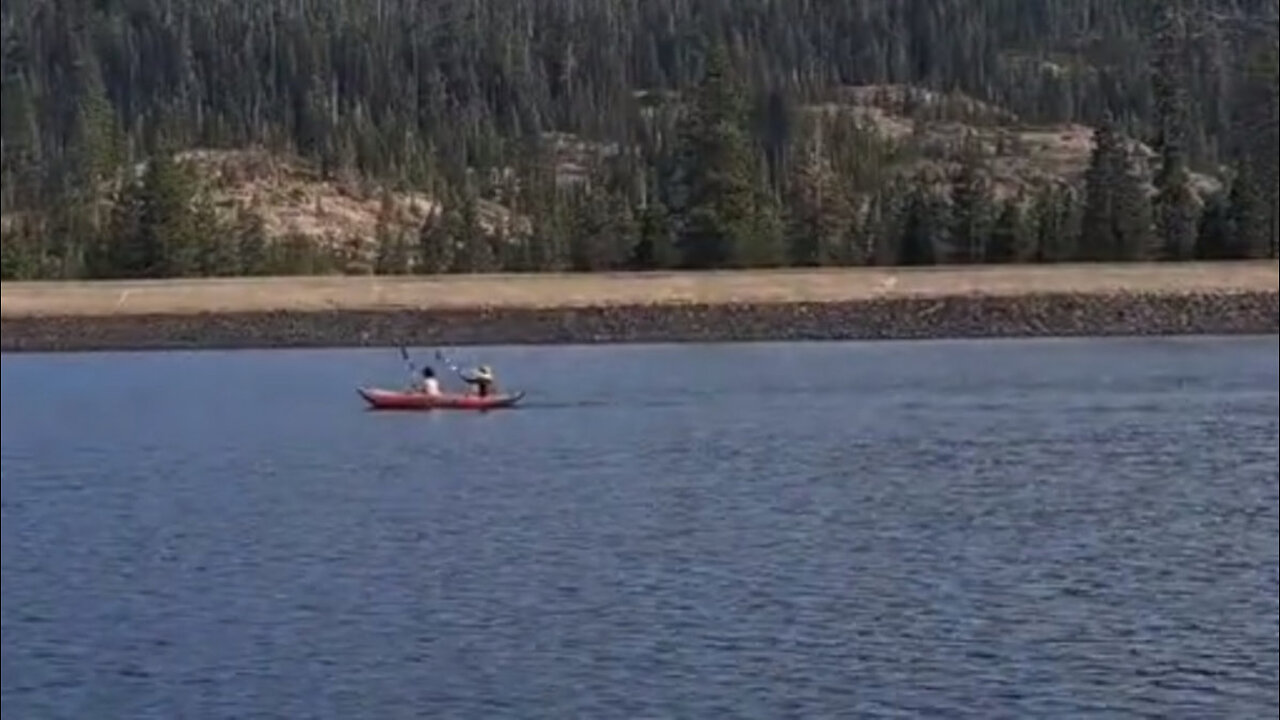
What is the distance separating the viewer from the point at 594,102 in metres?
8.55

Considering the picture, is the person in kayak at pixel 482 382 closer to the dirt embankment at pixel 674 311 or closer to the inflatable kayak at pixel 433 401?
the inflatable kayak at pixel 433 401

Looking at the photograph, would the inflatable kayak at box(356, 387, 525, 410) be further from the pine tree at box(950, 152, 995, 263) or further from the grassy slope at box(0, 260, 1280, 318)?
the pine tree at box(950, 152, 995, 263)

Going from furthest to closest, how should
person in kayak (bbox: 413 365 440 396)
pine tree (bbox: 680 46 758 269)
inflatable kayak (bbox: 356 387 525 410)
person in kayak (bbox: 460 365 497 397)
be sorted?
1. person in kayak (bbox: 413 365 440 396)
2. person in kayak (bbox: 460 365 497 397)
3. inflatable kayak (bbox: 356 387 525 410)
4. pine tree (bbox: 680 46 758 269)

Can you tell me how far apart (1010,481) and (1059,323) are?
1792cm

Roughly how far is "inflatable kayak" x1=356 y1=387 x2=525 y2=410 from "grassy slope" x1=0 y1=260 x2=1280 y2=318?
3.87ft

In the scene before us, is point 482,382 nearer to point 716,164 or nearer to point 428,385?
point 428,385

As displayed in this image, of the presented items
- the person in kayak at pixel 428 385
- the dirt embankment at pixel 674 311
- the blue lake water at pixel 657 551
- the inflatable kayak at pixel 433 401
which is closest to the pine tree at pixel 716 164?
the blue lake water at pixel 657 551

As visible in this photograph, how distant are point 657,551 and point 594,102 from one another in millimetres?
8194

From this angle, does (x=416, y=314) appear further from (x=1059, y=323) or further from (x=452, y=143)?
(x=452, y=143)

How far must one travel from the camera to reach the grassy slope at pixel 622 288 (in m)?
25.2

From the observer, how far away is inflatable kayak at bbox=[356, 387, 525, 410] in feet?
101

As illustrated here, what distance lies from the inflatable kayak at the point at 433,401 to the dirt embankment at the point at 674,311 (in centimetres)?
119

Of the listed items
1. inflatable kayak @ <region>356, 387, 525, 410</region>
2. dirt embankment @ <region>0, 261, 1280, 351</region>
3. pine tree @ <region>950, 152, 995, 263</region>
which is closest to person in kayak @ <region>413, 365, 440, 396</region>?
inflatable kayak @ <region>356, 387, 525, 410</region>

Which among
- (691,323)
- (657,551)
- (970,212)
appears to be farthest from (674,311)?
(657,551)
